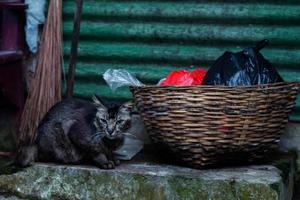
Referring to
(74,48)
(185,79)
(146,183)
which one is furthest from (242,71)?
(74,48)

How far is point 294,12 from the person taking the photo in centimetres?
424

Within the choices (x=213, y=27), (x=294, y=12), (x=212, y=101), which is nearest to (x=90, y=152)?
(x=212, y=101)

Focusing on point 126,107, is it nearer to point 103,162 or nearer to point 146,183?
point 103,162

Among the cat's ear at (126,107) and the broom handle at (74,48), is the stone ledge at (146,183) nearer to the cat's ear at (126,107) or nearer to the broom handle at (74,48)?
the cat's ear at (126,107)

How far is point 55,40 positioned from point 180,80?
1.18m

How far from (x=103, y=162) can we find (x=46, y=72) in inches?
45.2

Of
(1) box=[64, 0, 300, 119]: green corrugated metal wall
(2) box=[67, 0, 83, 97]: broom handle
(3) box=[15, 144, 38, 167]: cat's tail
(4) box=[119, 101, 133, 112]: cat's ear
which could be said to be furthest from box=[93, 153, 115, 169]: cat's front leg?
(1) box=[64, 0, 300, 119]: green corrugated metal wall

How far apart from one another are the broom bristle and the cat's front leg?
3.18 feet

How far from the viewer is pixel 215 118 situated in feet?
11.3

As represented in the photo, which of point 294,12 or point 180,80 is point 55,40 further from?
point 294,12

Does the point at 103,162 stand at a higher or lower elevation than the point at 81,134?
lower

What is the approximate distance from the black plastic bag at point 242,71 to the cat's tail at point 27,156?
3.85 ft

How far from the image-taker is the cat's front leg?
3593mm

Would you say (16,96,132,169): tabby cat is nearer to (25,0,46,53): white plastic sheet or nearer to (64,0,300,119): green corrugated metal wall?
(64,0,300,119): green corrugated metal wall
